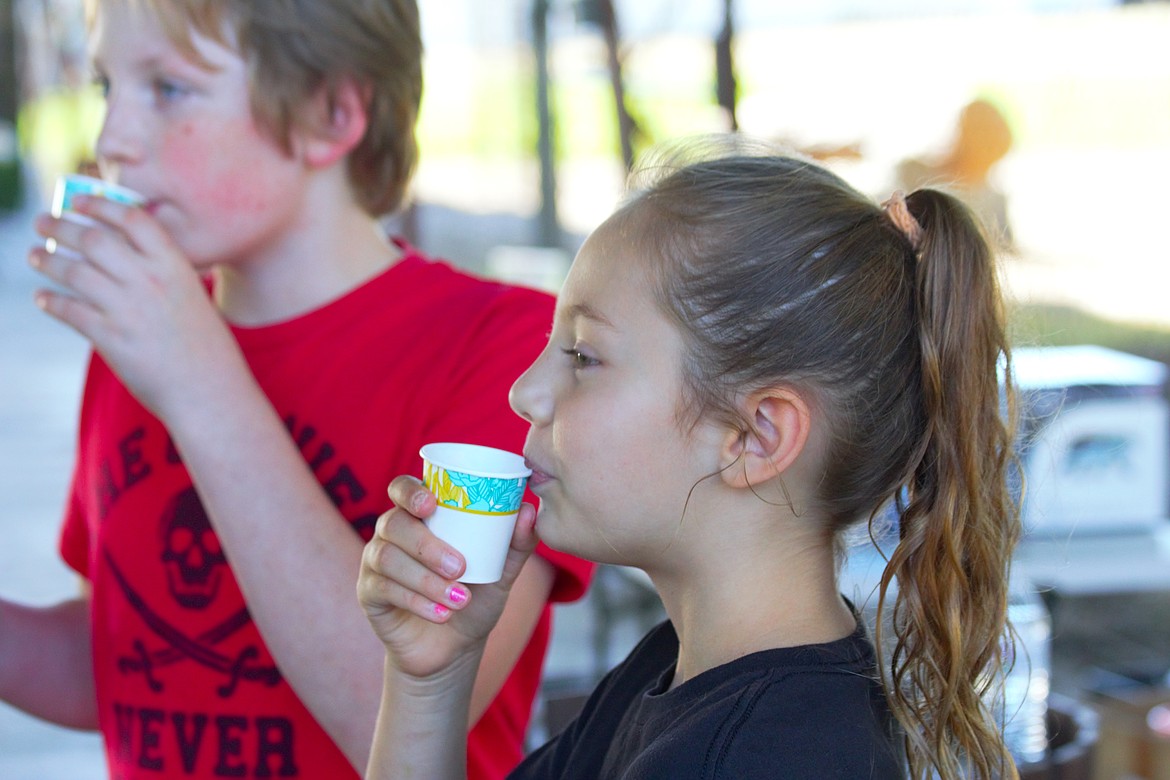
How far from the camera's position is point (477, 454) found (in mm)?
1188

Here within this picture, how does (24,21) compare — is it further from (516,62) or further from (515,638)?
(515,638)

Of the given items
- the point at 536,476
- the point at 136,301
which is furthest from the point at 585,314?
the point at 136,301

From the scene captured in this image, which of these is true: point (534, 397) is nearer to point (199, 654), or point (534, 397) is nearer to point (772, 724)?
point (772, 724)

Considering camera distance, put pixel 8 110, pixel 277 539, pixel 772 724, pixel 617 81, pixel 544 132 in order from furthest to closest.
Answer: pixel 8 110 < pixel 544 132 < pixel 617 81 < pixel 277 539 < pixel 772 724

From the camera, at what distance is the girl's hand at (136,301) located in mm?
1320

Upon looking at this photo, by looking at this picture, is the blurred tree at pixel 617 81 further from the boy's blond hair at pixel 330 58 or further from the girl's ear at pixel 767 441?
the girl's ear at pixel 767 441

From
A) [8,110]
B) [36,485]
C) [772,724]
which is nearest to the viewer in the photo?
[772,724]

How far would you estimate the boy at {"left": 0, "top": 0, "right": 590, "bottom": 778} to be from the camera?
130 cm

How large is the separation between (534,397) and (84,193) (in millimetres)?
645

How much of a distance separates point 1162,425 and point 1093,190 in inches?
230

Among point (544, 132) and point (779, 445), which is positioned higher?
point (544, 132)

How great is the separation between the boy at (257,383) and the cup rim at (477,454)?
14 cm

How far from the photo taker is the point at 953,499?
1133mm

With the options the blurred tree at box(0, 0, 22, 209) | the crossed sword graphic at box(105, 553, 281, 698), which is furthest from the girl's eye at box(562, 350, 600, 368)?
the blurred tree at box(0, 0, 22, 209)
